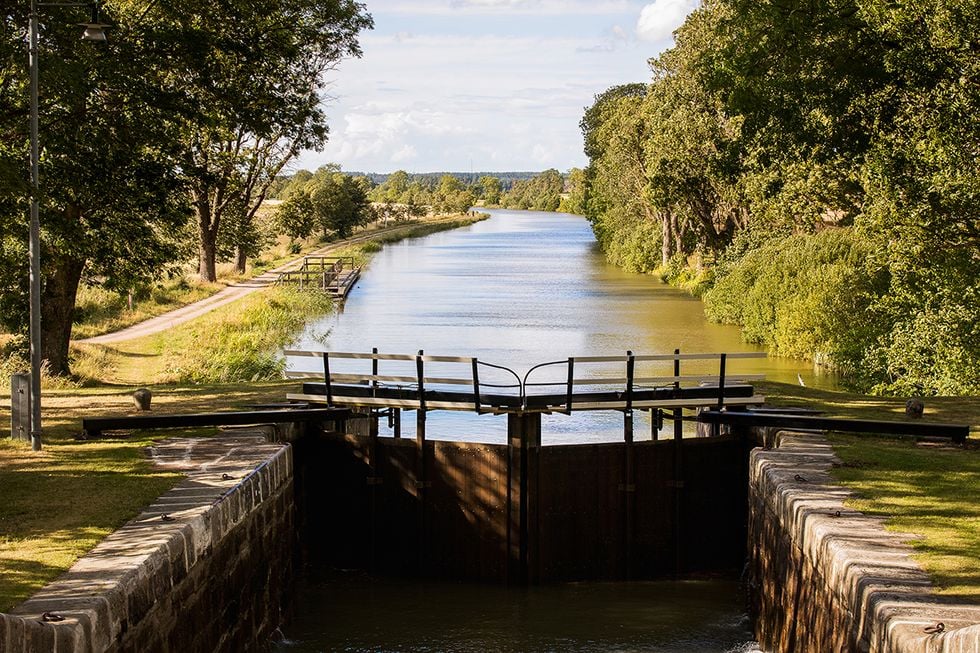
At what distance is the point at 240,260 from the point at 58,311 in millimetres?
33443

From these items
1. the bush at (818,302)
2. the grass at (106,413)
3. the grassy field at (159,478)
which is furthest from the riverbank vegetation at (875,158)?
the grass at (106,413)

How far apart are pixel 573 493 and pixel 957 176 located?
903 cm

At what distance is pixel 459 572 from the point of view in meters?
15.6

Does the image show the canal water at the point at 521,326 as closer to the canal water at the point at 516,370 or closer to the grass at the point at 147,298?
the canal water at the point at 516,370

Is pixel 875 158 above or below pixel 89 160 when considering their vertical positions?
above

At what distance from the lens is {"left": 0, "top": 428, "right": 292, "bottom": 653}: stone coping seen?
25.9 ft

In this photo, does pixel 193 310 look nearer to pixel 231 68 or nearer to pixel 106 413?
pixel 231 68

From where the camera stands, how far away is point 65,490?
1215 cm

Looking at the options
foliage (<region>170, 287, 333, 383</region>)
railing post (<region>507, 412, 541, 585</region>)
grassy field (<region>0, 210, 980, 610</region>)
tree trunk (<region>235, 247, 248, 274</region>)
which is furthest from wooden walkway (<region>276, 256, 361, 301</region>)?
railing post (<region>507, 412, 541, 585</region>)

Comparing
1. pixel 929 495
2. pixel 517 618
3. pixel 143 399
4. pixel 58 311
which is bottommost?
pixel 517 618

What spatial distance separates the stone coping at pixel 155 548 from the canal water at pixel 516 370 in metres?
2.07

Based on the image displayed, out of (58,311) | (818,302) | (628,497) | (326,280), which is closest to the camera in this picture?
(628,497)

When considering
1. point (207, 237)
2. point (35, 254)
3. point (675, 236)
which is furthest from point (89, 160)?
point (675, 236)

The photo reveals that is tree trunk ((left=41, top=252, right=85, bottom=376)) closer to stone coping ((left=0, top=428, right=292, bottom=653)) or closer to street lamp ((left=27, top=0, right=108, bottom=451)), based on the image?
street lamp ((left=27, top=0, right=108, bottom=451))
